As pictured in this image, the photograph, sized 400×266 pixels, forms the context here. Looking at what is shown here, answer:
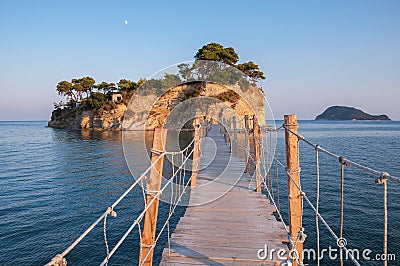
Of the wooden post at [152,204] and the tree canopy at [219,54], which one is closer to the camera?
the wooden post at [152,204]

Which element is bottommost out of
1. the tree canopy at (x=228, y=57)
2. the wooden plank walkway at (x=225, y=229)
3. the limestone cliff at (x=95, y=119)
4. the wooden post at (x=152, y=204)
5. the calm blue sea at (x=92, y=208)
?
the calm blue sea at (x=92, y=208)

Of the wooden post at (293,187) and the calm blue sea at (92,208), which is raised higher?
the wooden post at (293,187)

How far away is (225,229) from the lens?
3.40 metres

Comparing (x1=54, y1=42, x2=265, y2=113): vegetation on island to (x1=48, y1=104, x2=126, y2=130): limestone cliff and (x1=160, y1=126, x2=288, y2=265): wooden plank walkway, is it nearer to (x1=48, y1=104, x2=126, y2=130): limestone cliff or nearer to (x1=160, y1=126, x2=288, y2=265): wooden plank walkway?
(x1=48, y1=104, x2=126, y2=130): limestone cliff

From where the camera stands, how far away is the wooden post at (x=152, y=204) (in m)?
2.31

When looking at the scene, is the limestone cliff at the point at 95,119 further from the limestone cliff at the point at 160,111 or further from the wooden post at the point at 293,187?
the wooden post at the point at 293,187

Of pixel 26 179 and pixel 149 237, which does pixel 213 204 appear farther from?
pixel 26 179

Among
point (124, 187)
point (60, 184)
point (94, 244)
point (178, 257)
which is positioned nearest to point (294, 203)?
point (178, 257)

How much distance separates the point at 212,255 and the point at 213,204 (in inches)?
63.6

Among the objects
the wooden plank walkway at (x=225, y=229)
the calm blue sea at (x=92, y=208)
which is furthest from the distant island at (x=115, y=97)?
the wooden plank walkway at (x=225, y=229)

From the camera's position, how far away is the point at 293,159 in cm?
257

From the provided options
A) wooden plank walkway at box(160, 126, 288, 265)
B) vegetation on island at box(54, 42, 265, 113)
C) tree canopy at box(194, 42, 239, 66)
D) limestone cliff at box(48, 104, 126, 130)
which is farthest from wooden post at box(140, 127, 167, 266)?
limestone cliff at box(48, 104, 126, 130)

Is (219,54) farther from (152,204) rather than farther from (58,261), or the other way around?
(58,261)

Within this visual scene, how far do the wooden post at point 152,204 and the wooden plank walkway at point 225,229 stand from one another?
1.43 ft
